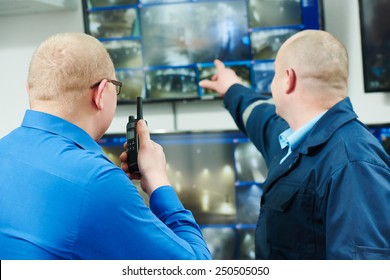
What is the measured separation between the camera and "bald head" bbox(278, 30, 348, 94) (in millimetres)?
1413

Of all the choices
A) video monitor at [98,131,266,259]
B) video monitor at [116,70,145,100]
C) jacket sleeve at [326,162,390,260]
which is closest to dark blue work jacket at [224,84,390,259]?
jacket sleeve at [326,162,390,260]

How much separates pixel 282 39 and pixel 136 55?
0.53 metres

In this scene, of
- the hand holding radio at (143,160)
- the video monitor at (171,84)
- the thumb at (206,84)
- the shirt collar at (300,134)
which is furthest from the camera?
the video monitor at (171,84)

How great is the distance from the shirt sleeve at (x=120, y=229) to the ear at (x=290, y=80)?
58 cm

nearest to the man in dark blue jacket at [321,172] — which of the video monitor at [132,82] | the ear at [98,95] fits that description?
the ear at [98,95]

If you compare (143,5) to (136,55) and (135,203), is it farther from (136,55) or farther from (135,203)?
(135,203)

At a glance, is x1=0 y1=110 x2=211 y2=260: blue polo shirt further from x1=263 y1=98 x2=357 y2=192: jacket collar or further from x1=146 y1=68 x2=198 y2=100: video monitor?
x1=146 y1=68 x2=198 y2=100: video monitor

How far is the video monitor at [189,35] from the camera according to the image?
191 centimetres

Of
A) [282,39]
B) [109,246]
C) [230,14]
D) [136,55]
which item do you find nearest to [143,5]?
[136,55]

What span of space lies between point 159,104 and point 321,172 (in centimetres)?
93

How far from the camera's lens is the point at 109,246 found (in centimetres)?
98

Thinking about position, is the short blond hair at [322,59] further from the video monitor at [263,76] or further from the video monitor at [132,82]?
the video monitor at [132,82]

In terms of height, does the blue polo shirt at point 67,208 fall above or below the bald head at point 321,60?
below

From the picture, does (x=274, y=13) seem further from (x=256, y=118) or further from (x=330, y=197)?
(x=330, y=197)
